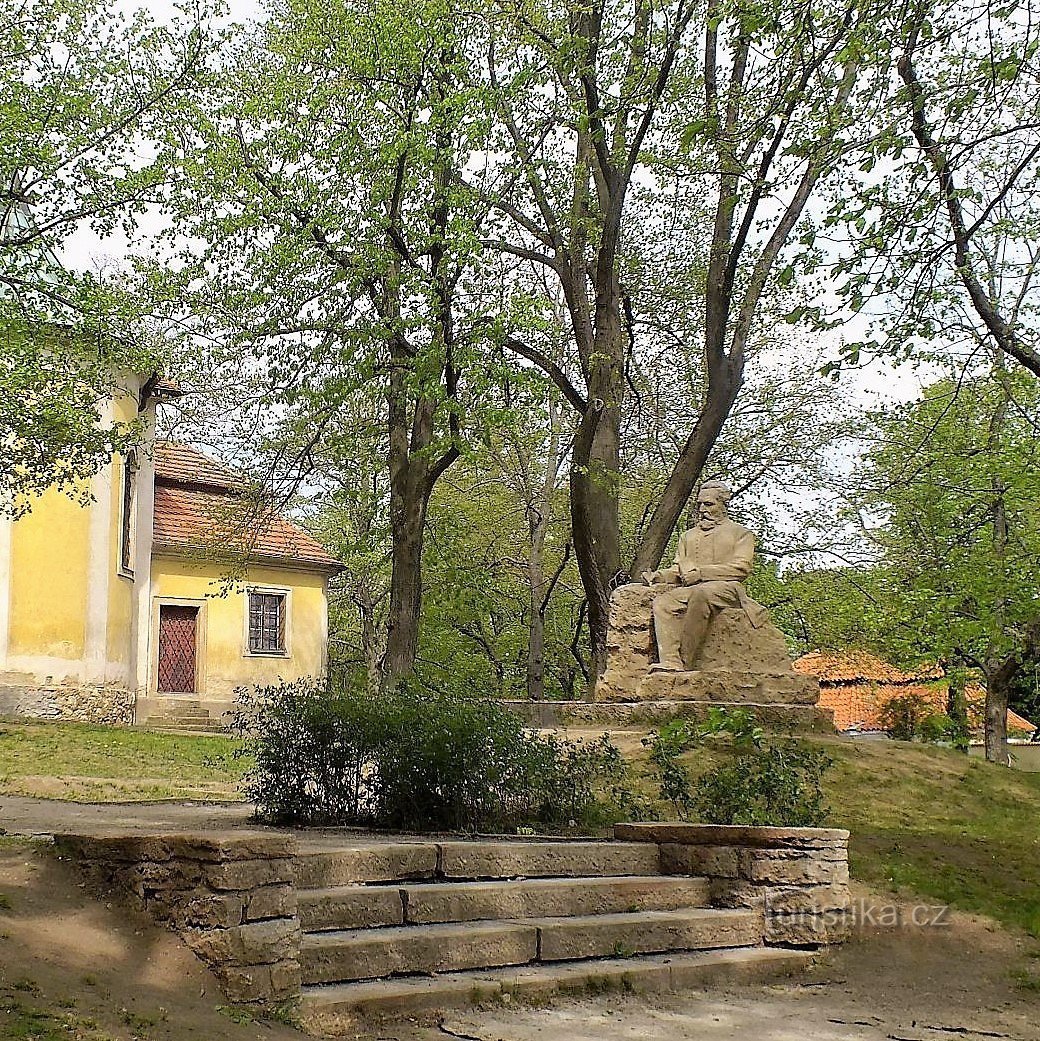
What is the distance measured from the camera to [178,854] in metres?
5.82

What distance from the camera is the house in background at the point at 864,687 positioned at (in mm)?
32003

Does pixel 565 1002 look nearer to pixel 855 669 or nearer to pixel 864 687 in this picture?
pixel 855 669

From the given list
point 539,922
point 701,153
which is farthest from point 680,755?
point 701,153

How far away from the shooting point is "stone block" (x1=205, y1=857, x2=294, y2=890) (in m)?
5.62

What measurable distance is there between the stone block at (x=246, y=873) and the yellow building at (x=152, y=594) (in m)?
13.4

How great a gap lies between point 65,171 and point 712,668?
889 cm

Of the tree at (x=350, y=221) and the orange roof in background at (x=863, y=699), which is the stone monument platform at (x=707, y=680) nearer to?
the tree at (x=350, y=221)

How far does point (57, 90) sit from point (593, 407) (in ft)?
27.6

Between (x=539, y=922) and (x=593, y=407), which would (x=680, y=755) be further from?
(x=593, y=407)

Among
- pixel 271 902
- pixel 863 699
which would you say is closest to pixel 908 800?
pixel 271 902

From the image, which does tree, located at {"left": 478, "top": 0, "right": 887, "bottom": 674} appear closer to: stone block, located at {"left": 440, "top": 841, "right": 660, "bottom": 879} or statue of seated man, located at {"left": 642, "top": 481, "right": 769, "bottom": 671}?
statue of seated man, located at {"left": 642, "top": 481, "right": 769, "bottom": 671}

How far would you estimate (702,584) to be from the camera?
47.6 ft

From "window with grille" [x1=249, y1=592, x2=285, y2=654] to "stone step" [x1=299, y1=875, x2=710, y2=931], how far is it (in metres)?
25.8

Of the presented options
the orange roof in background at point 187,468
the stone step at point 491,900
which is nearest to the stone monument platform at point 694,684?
the stone step at point 491,900
